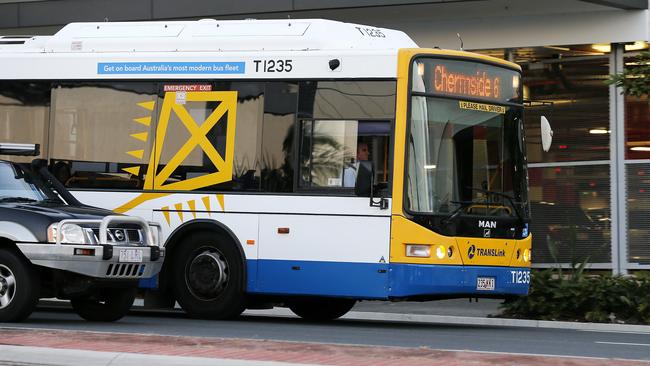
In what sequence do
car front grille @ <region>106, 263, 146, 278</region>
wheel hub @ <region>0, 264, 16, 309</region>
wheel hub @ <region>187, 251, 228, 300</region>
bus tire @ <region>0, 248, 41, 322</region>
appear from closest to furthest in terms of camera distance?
bus tire @ <region>0, 248, 41, 322</region> → wheel hub @ <region>0, 264, 16, 309</region> → car front grille @ <region>106, 263, 146, 278</region> → wheel hub @ <region>187, 251, 228, 300</region>

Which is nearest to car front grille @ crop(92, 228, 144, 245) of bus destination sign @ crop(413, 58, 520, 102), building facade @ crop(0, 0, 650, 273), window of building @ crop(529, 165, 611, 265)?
bus destination sign @ crop(413, 58, 520, 102)

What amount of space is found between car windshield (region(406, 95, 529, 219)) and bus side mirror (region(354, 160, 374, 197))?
422 millimetres

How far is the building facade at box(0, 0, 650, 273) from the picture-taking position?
21953 mm

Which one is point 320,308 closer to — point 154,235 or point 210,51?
point 154,235

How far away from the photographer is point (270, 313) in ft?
63.0

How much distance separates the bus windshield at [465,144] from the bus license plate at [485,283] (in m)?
0.77

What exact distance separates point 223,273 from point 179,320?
2.59ft

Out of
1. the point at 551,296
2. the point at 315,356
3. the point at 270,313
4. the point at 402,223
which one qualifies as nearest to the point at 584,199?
the point at 551,296

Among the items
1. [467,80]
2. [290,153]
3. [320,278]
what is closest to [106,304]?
[320,278]

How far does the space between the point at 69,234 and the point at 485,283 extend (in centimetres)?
481

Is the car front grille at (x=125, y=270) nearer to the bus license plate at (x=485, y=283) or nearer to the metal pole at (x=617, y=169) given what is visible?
the bus license plate at (x=485, y=283)

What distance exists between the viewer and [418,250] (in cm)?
1412

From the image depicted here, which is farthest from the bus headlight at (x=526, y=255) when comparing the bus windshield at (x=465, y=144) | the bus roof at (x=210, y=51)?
the bus roof at (x=210, y=51)

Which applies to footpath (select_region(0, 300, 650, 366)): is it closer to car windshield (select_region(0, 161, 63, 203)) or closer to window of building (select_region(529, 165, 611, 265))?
car windshield (select_region(0, 161, 63, 203))
